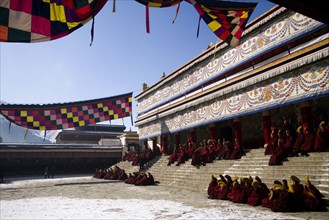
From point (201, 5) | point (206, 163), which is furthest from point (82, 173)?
point (201, 5)

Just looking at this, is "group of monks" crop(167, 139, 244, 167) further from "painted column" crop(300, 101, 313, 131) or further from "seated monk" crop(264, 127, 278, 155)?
"painted column" crop(300, 101, 313, 131)

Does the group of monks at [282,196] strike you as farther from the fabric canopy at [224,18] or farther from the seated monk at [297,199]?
the fabric canopy at [224,18]

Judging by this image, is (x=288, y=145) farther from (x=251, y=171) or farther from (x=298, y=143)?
(x=251, y=171)

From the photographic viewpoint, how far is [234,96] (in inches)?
562

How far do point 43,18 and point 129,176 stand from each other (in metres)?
14.5

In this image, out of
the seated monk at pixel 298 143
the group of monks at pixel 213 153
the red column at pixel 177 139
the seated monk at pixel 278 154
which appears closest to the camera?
the seated monk at pixel 298 143

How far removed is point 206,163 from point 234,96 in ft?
12.8

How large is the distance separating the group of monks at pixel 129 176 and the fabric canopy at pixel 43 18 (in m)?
12.3

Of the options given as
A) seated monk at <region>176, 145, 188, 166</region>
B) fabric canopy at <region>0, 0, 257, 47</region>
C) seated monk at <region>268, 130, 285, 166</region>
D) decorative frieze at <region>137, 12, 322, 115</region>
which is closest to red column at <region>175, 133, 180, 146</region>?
decorative frieze at <region>137, 12, 322, 115</region>

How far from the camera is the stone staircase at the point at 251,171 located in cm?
848

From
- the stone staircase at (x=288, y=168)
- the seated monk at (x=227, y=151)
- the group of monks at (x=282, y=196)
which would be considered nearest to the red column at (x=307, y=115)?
the stone staircase at (x=288, y=168)

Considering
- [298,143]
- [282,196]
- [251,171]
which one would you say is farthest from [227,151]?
[282,196]

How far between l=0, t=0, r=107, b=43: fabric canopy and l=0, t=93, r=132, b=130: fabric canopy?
598 inches

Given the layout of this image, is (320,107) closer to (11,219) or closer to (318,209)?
(318,209)
